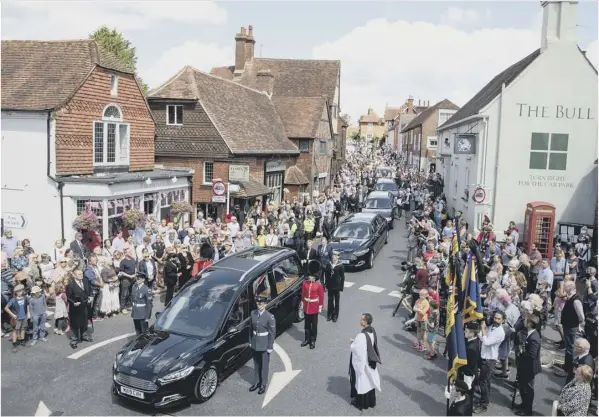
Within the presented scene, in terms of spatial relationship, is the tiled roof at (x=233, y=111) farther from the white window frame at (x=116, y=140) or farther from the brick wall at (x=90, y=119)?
the white window frame at (x=116, y=140)

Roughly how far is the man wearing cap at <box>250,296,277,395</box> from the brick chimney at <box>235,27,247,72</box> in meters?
36.9

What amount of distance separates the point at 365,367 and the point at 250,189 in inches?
716

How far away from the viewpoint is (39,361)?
10.5 metres

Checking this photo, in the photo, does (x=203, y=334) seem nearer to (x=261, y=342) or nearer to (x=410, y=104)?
(x=261, y=342)

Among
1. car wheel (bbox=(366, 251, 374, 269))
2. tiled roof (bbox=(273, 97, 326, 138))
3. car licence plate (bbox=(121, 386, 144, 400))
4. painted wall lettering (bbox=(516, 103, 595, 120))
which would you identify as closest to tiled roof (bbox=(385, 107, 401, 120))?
Answer: tiled roof (bbox=(273, 97, 326, 138))

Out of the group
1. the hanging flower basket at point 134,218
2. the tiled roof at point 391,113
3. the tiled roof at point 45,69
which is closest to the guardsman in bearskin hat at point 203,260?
the hanging flower basket at point 134,218

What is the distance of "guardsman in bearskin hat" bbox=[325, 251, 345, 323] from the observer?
13.1m

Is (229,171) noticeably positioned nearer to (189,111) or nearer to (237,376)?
(189,111)

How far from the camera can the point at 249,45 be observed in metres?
44.3

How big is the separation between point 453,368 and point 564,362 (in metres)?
3.75

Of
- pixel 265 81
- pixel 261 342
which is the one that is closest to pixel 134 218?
pixel 261 342

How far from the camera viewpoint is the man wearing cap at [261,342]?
9.27 meters

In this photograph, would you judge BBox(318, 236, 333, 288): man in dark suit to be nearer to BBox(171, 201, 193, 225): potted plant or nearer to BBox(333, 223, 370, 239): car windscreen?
BBox(333, 223, 370, 239): car windscreen

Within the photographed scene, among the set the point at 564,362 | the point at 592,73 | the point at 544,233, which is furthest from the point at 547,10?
the point at 564,362
